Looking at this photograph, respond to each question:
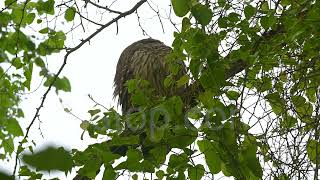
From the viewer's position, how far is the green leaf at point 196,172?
54.2 inches

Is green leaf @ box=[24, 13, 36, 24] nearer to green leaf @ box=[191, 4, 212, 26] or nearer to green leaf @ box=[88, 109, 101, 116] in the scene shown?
green leaf @ box=[88, 109, 101, 116]

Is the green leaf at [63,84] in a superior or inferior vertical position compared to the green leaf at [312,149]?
superior

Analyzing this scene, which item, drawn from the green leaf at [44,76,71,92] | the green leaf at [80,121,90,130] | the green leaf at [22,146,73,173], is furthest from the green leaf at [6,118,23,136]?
the green leaf at [22,146,73,173]

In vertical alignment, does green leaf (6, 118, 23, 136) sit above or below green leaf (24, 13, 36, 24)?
below

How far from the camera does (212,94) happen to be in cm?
143

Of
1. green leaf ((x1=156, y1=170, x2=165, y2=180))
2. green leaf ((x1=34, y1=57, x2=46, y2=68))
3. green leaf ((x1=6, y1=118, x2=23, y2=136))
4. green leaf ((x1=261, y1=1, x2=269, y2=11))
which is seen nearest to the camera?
green leaf ((x1=156, y1=170, x2=165, y2=180))

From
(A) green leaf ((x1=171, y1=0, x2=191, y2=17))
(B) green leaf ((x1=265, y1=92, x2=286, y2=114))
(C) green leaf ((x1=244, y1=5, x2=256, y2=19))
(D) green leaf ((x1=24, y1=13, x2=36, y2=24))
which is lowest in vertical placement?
(B) green leaf ((x1=265, y1=92, x2=286, y2=114))

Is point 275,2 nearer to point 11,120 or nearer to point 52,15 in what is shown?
point 52,15

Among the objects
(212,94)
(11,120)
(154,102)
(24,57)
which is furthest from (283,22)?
(11,120)

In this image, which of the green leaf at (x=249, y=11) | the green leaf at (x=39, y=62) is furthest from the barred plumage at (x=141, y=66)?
the green leaf at (x=249, y=11)

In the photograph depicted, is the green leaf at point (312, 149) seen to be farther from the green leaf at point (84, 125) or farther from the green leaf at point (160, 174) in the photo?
the green leaf at point (84, 125)

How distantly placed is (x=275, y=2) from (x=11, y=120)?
228 centimetres

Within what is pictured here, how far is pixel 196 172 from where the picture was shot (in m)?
1.38

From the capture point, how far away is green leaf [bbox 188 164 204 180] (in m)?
1.38
